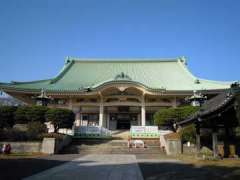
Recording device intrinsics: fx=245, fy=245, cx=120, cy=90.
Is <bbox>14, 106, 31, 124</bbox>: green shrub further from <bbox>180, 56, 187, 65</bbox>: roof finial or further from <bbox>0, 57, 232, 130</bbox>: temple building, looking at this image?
<bbox>180, 56, 187, 65</bbox>: roof finial

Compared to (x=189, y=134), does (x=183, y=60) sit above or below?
above

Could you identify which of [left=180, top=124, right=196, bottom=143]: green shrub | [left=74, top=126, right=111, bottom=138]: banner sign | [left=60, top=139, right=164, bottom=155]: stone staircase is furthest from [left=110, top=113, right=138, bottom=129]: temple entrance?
[left=180, top=124, right=196, bottom=143]: green shrub

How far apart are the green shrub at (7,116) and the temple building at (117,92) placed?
23.8 feet

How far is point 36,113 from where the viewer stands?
2058cm

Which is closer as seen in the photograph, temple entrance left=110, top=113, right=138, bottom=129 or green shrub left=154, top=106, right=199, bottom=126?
green shrub left=154, top=106, right=199, bottom=126

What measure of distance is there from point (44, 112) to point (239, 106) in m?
17.2

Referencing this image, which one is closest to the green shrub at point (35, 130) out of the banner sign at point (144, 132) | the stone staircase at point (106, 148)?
the stone staircase at point (106, 148)


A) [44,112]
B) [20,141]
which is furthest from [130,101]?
[20,141]

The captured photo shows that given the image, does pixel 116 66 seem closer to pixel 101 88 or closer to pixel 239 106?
pixel 101 88

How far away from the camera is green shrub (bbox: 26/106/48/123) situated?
20438 millimetres

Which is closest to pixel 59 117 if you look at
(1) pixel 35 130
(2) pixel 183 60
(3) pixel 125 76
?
(1) pixel 35 130

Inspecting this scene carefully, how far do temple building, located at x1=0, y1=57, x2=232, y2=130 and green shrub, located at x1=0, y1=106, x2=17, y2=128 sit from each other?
7257 mm

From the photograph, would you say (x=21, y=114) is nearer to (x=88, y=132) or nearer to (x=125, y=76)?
(x=88, y=132)

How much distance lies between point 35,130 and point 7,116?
3504 millimetres
